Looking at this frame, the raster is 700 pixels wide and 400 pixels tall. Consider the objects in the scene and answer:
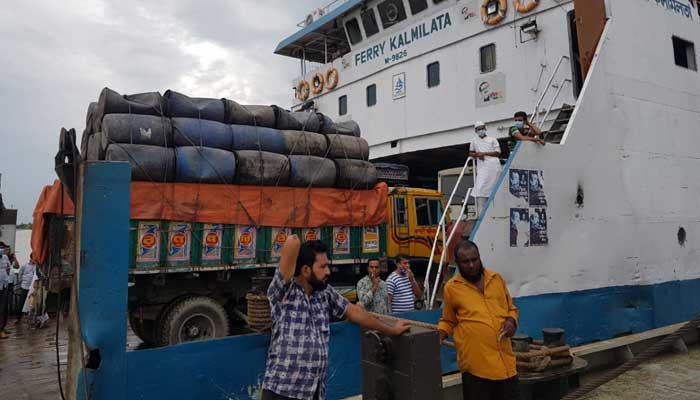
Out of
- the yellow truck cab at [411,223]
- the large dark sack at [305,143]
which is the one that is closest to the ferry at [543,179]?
the yellow truck cab at [411,223]

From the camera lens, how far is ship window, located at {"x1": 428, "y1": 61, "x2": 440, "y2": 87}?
12008 millimetres

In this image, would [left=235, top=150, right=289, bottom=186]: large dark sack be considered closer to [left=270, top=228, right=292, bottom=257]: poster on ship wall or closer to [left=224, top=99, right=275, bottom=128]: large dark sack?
[left=224, top=99, right=275, bottom=128]: large dark sack

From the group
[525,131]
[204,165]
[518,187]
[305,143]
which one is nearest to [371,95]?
[305,143]

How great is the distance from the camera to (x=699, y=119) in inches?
366

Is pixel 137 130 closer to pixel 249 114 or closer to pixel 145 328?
pixel 249 114

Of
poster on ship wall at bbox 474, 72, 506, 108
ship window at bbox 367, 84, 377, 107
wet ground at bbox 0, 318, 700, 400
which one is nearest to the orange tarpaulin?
wet ground at bbox 0, 318, 700, 400

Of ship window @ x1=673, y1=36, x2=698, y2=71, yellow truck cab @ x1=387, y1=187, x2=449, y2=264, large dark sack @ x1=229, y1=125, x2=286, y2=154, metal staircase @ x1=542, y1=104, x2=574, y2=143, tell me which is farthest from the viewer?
ship window @ x1=673, y1=36, x2=698, y2=71

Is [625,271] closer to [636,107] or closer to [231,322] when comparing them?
[636,107]

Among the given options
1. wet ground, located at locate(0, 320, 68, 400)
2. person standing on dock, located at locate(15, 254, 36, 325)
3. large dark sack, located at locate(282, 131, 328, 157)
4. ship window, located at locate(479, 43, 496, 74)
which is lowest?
wet ground, located at locate(0, 320, 68, 400)

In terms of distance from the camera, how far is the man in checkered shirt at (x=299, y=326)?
2.72 m

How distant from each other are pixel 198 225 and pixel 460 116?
680cm

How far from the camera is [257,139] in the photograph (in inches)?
293

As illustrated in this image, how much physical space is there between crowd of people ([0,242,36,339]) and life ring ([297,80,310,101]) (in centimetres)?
932

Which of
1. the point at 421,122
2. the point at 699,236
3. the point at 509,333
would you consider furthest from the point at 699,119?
the point at 509,333
